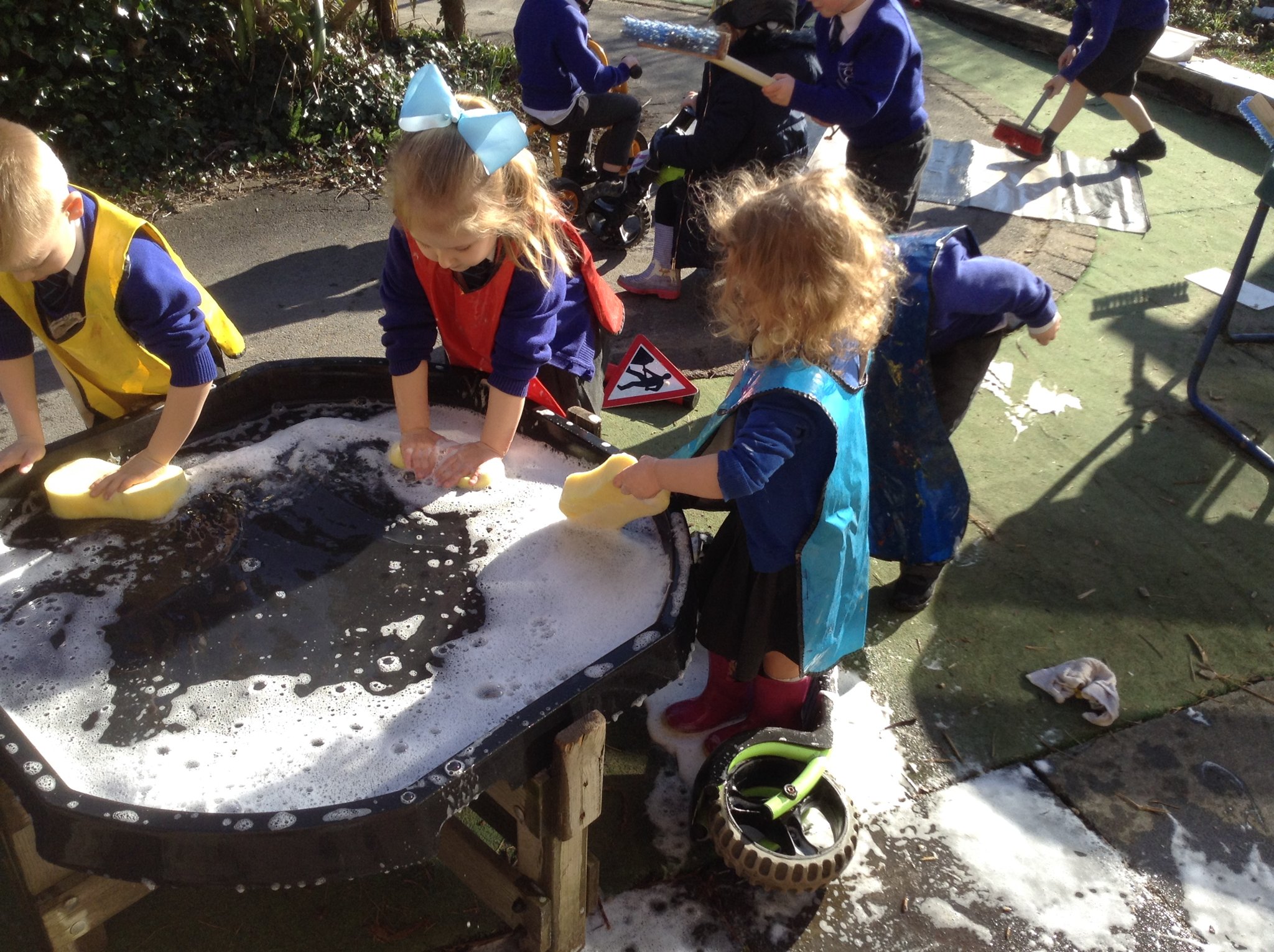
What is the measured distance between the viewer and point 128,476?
1.78 m

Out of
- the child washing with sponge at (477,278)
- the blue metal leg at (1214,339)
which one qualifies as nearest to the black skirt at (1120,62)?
the blue metal leg at (1214,339)

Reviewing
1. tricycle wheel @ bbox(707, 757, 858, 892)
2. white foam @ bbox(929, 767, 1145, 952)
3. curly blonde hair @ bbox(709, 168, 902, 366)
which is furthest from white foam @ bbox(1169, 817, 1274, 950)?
curly blonde hair @ bbox(709, 168, 902, 366)

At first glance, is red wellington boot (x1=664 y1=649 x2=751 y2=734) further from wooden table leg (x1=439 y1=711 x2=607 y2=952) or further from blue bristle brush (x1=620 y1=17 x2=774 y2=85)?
blue bristle brush (x1=620 y1=17 x2=774 y2=85)

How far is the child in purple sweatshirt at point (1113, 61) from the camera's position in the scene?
4.97 meters

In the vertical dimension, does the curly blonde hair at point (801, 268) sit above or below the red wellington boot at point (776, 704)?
above

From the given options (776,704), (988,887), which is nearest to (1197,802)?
(988,887)

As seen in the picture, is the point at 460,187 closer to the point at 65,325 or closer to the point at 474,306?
the point at 474,306

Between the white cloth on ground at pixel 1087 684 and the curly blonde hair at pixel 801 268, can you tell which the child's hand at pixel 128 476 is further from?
the white cloth on ground at pixel 1087 684

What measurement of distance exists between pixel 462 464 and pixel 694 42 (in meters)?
2.04

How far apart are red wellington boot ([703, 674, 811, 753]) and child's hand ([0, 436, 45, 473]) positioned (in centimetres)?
146

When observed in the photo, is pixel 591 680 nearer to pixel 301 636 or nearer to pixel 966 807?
pixel 301 636

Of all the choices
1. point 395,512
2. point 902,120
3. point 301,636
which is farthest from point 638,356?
point 301,636

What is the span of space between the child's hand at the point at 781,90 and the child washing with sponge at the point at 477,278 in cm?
129

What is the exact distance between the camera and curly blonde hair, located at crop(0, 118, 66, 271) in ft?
5.30
